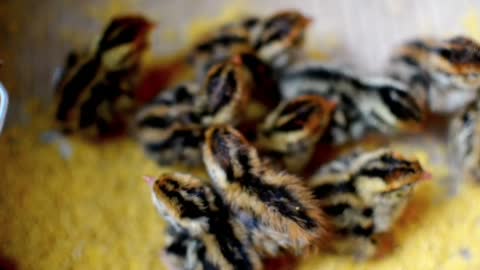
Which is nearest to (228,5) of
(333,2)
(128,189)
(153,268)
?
(333,2)

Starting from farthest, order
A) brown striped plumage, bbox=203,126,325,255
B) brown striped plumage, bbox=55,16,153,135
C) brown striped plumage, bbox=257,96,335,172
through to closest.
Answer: brown striped plumage, bbox=55,16,153,135, brown striped plumage, bbox=257,96,335,172, brown striped plumage, bbox=203,126,325,255

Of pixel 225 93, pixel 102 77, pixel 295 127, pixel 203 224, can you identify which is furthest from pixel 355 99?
pixel 102 77

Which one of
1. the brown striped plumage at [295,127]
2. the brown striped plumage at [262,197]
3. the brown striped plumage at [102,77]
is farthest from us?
the brown striped plumage at [102,77]

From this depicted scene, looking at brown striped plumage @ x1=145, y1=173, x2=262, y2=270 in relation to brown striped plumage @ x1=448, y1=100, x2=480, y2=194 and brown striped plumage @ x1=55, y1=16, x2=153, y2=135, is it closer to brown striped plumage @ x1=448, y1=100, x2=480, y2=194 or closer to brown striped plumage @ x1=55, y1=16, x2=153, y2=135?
brown striped plumage @ x1=55, y1=16, x2=153, y2=135

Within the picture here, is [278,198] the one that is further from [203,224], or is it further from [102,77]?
[102,77]

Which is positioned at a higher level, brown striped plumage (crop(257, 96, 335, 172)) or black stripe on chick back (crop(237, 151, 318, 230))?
brown striped plumage (crop(257, 96, 335, 172))

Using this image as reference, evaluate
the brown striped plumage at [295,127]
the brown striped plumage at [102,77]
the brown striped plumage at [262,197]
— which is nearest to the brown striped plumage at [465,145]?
the brown striped plumage at [295,127]

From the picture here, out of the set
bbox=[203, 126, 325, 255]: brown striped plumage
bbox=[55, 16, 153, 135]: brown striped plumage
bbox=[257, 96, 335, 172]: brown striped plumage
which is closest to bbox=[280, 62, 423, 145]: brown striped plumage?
bbox=[257, 96, 335, 172]: brown striped plumage

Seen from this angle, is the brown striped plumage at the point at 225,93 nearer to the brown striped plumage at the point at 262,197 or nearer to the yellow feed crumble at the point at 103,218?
the brown striped plumage at the point at 262,197
